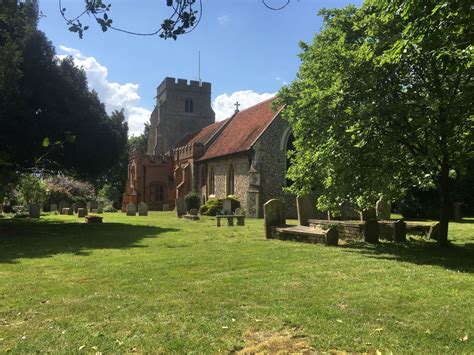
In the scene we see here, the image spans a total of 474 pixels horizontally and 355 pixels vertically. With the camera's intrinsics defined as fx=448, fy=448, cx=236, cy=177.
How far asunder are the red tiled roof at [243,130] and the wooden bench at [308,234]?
14.8 m

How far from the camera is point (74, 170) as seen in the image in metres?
23.8

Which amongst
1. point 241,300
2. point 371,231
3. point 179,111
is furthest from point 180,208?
point 179,111

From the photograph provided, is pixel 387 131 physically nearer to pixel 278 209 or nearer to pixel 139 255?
pixel 278 209

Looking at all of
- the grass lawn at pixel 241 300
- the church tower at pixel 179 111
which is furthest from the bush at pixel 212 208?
the church tower at pixel 179 111

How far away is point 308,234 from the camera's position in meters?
12.9

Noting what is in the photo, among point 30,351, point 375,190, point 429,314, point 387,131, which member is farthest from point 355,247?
point 30,351

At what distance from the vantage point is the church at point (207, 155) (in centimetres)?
2842

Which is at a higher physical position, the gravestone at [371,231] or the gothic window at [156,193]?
the gothic window at [156,193]

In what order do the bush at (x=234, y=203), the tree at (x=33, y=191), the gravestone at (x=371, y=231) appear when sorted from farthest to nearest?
the tree at (x=33, y=191), the bush at (x=234, y=203), the gravestone at (x=371, y=231)

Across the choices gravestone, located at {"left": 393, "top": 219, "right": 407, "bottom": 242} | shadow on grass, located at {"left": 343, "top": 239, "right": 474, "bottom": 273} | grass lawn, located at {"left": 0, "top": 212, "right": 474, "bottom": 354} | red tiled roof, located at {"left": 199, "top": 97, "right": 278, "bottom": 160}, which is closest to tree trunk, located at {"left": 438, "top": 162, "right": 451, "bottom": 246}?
shadow on grass, located at {"left": 343, "top": 239, "right": 474, "bottom": 273}

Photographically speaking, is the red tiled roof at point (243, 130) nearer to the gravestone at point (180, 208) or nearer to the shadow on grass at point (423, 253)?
the gravestone at point (180, 208)

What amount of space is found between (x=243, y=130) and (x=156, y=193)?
15.0 meters

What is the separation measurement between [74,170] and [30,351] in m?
20.6

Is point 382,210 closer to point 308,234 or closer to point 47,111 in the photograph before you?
point 308,234
